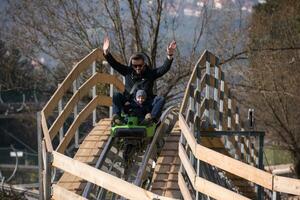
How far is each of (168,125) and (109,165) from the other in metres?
1.33

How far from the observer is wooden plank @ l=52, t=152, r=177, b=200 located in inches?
254

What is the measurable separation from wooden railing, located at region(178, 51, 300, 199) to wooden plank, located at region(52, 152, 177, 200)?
0.74 metres

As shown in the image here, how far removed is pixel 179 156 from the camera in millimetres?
8406

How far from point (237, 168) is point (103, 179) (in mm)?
1469

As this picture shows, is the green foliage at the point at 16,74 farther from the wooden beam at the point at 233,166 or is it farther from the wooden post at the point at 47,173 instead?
the wooden beam at the point at 233,166

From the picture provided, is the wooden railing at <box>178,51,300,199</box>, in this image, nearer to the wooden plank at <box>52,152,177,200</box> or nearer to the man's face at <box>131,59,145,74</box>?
the wooden plank at <box>52,152,177,200</box>

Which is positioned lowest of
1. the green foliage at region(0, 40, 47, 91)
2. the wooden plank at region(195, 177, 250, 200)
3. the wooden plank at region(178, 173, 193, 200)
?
the wooden plank at region(178, 173, 193, 200)

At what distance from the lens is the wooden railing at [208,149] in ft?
20.0

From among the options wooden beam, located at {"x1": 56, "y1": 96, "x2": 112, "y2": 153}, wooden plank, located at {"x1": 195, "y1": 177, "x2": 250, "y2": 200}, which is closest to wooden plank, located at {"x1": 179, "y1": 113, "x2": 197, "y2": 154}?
wooden plank, located at {"x1": 195, "y1": 177, "x2": 250, "y2": 200}

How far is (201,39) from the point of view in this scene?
20125 mm

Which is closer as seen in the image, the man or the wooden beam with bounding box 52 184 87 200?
the wooden beam with bounding box 52 184 87 200

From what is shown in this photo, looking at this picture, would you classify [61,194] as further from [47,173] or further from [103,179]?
[103,179]

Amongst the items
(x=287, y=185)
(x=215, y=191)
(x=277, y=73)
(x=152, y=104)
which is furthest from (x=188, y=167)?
(x=277, y=73)

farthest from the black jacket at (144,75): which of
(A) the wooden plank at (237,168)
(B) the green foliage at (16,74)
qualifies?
(B) the green foliage at (16,74)
